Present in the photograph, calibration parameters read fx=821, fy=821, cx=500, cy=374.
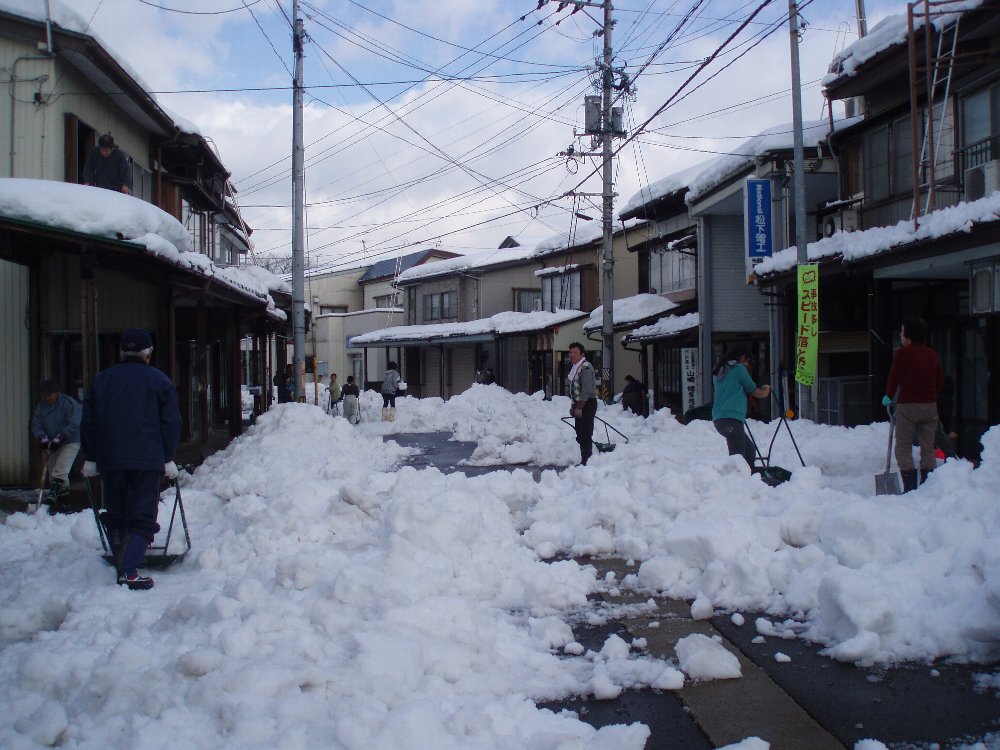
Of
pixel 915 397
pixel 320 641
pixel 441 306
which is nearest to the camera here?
pixel 320 641

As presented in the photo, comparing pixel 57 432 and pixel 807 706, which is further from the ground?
pixel 57 432

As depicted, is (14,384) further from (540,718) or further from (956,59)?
(956,59)

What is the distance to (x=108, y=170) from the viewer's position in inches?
434

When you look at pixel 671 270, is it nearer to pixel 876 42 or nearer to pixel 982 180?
pixel 876 42

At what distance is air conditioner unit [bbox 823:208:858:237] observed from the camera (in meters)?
14.8

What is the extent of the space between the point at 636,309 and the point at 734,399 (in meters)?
15.6

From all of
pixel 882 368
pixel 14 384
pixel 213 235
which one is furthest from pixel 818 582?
pixel 213 235

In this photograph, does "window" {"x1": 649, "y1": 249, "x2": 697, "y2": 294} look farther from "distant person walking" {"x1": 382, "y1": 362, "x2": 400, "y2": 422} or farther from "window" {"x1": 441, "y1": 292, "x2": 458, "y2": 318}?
"window" {"x1": 441, "y1": 292, "x2": 458, "y2": 318}

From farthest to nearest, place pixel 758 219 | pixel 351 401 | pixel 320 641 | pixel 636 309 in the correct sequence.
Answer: pixel 636 309 < pixel 351 401 < pixel 758 219 < pixel 320 641

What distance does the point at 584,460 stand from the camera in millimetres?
11172

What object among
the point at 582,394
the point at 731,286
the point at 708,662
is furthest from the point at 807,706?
the point at 731,286

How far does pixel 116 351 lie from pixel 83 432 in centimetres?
843

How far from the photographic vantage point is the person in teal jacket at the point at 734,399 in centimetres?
881

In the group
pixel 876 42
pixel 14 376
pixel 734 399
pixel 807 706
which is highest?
pixel 876 42
